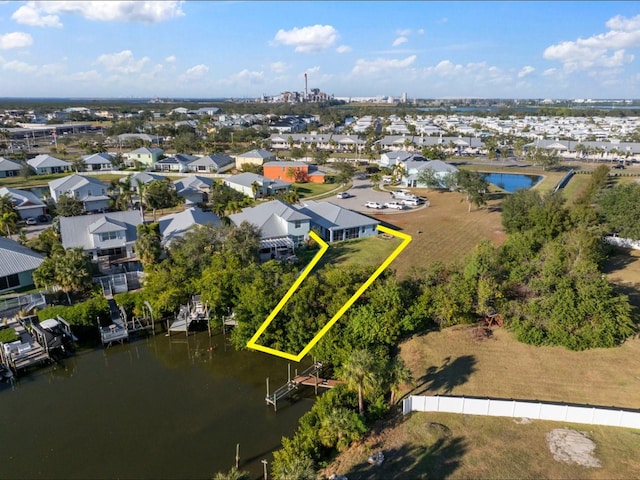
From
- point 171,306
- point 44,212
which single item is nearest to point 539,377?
point 171,306

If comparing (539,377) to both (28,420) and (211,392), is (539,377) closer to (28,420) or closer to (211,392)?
(211,392)

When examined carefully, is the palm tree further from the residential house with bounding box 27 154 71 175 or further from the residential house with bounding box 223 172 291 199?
the residential house with bounding box 27 154 71 175

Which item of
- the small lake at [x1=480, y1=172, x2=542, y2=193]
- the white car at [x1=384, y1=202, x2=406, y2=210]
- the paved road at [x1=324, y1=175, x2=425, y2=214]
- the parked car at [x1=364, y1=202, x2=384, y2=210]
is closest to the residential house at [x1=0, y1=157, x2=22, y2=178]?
the paved road at [x1=324, y1=175, x2=425, y2=214]

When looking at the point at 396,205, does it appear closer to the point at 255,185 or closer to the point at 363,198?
the point at 363,198

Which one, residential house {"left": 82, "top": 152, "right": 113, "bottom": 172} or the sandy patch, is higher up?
residential house {"left": 82, "top": 152, "right": 113, "bottom": 172}

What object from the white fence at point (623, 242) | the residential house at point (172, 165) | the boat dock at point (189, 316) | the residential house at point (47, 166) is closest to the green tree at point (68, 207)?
the boat dock at point (189, 316)
